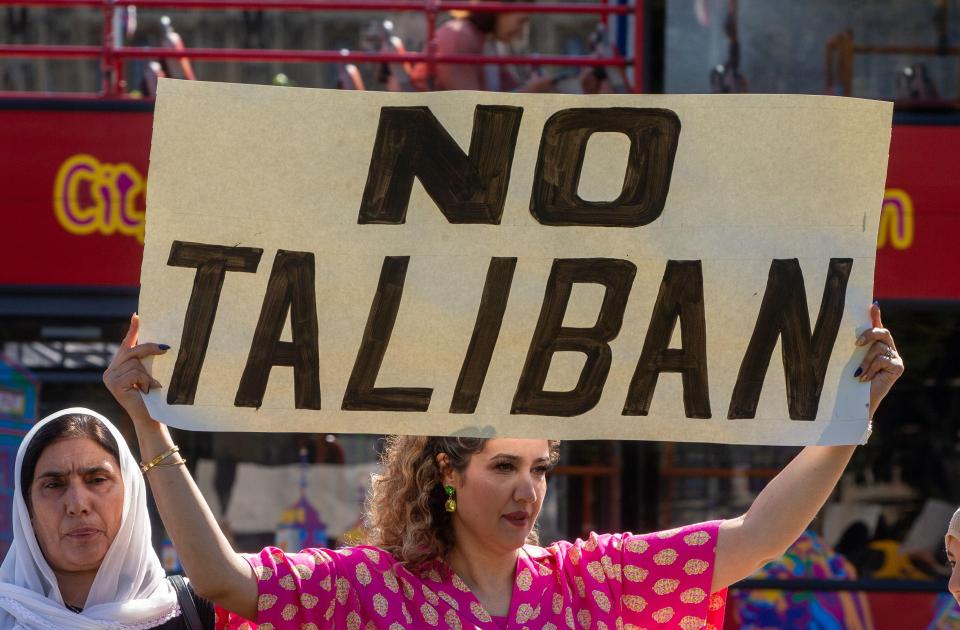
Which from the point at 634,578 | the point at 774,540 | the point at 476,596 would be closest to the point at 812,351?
the point at 774,540

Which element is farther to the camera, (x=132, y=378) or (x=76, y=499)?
(x=76, y=499)

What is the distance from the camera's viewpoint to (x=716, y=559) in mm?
2506

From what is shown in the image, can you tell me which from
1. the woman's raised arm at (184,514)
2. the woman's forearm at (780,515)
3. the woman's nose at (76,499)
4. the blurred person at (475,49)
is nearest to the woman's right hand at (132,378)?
the woman's raised arm at (184,514)

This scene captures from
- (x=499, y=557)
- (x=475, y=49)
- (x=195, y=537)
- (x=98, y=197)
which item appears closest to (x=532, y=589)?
(x=499, y=557)

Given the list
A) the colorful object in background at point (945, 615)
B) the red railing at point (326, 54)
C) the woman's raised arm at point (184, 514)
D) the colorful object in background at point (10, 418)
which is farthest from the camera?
the red railing at point (326, 54)

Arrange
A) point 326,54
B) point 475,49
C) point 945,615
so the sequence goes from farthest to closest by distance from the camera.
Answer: point 475,49 → point 326,54 → point 945,615

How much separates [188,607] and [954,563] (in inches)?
57.0

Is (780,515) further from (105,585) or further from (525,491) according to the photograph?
(105,585)

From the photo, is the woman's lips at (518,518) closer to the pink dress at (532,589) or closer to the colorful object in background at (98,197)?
the pink dress at (532,589)

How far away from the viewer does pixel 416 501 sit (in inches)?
101

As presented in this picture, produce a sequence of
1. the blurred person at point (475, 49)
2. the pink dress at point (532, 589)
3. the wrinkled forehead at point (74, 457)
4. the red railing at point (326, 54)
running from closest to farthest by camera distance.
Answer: the pink dress at point (532, 589), the wrinkled forehead at point (74, 457), the red railing at point (326, 54), the blurred person at point (475, 49)

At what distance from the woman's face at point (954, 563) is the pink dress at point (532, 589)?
413mm

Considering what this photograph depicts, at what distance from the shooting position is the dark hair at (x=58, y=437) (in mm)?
2639

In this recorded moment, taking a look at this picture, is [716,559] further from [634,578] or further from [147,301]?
[147,301]
